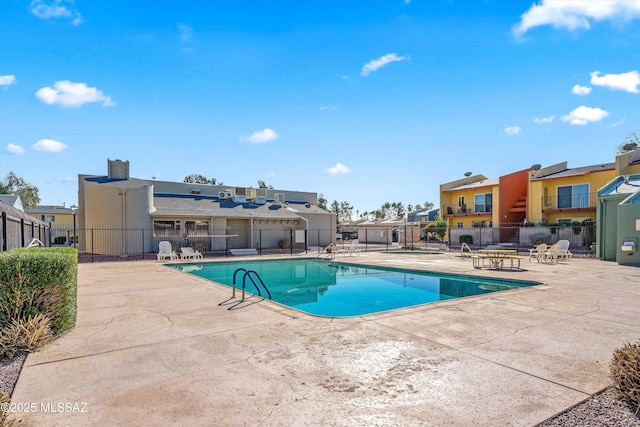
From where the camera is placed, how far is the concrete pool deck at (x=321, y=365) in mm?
3098

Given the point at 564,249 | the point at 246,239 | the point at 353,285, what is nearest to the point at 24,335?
the point at 353,285

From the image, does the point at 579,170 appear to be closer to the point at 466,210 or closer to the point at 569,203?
the point at 569,203

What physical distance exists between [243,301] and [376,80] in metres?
12.1

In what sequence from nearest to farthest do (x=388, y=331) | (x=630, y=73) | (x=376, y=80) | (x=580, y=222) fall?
1. (x=388, y=331)
2. (x=376, y=80)
3. (x=630, y=73)
4. (x=580, y=222)

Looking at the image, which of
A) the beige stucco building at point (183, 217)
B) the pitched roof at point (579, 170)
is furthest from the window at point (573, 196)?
the beige stucco building at point (183, 217)

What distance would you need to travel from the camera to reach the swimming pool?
9.82 meters

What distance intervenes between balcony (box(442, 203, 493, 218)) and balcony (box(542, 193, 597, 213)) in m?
4.73

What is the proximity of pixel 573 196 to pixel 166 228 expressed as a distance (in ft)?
101

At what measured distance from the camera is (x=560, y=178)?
92.4 ft

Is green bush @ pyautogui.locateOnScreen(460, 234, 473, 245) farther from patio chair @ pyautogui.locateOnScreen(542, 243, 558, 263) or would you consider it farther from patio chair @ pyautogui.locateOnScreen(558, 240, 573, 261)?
patio chair @ pyautogui.locateOnScreen(542, 243, 558, 263)

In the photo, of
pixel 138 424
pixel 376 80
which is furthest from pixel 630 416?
pixel 376 80

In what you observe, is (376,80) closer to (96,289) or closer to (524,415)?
(96,289)

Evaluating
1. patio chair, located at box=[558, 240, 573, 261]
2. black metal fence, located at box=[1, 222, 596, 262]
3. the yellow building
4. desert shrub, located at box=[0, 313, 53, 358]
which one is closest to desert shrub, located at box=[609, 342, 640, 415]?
desert shrub, located at box=[0, 313, 53, 358]

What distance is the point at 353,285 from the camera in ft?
42.5
